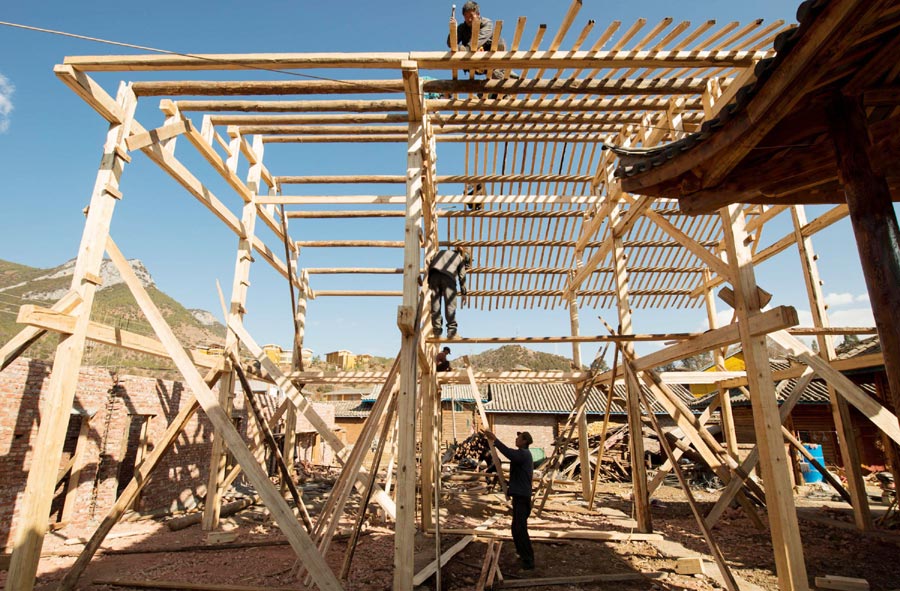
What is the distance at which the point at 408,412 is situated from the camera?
4184 mm

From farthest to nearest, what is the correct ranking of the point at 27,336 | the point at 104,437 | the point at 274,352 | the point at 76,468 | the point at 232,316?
the point at 274,352 < the point at 104,437 < the point at 76,468 < the point at 232,316 < the point at 27,336

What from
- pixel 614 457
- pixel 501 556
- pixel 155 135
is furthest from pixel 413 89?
pixel 614 457

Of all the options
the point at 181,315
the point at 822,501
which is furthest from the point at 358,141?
the point at 181,315

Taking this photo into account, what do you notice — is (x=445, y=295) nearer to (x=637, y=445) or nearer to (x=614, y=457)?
(x=637, y=445)

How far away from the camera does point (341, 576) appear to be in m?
4.39

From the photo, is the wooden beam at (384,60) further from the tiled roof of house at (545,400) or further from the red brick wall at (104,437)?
the tiled roof of house at (545,400)

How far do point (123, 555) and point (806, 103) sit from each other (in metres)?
8.60

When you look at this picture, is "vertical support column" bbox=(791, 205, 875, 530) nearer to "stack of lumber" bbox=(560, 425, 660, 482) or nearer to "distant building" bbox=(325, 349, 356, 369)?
"stack of lumber" bbox=(560, 425, 660, 482)

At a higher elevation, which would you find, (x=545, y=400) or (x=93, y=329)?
(x=93, y=329)

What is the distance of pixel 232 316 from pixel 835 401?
9425 mm

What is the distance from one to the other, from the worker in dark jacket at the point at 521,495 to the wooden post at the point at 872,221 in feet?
12.8

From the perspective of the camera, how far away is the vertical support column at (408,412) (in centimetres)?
396

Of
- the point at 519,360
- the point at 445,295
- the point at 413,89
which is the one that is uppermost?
the point at 519,360

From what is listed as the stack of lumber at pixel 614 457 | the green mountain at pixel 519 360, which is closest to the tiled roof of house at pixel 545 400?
the stack of lumber at pixel 614 457
